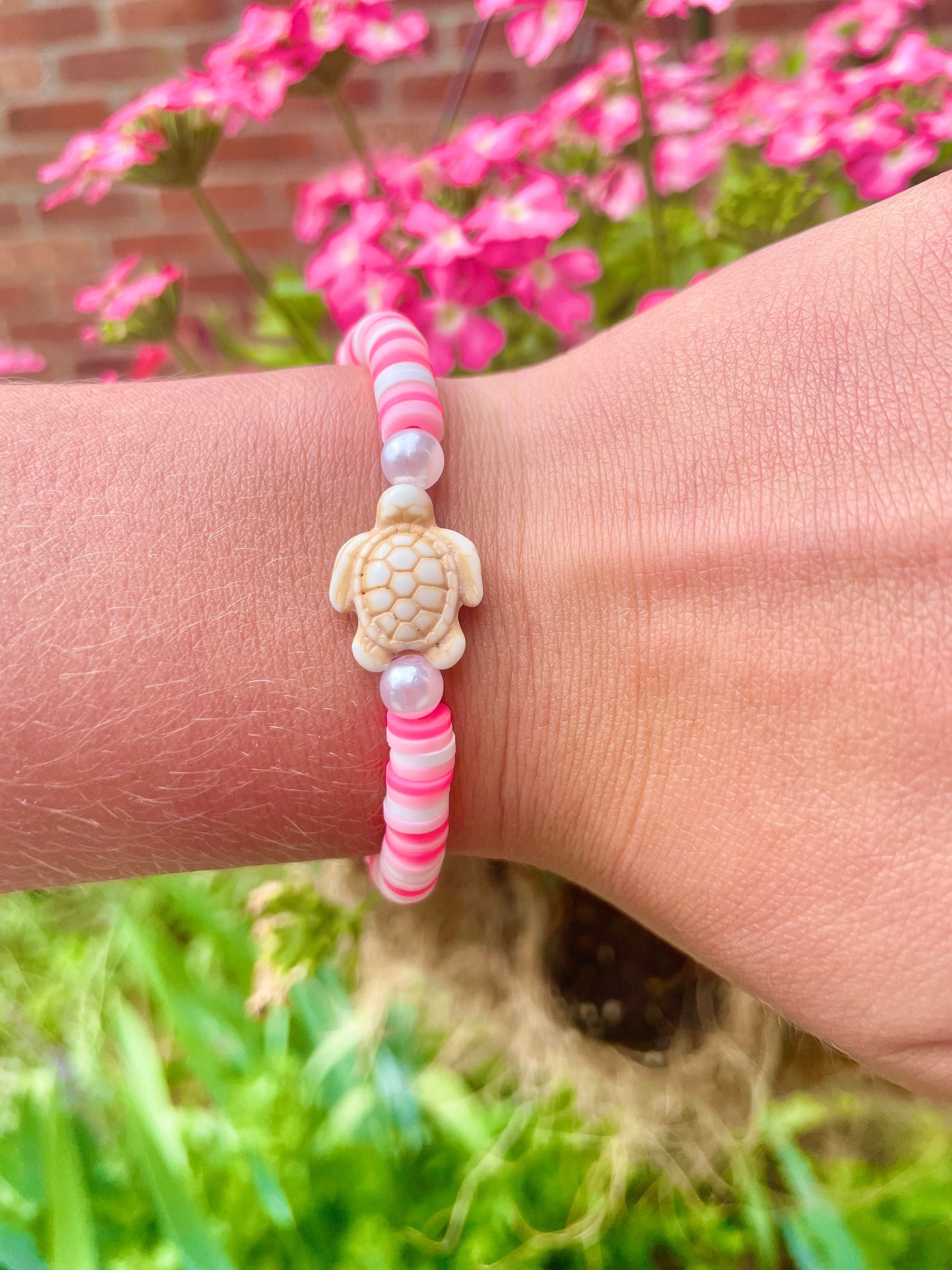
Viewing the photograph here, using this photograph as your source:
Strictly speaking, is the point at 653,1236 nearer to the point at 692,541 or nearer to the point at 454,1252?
the point at 454,1252

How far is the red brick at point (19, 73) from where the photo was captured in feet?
6.43

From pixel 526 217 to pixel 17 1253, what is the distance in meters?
0.93

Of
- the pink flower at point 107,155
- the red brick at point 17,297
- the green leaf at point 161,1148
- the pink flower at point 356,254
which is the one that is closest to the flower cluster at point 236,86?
the pink flower at point 107,155

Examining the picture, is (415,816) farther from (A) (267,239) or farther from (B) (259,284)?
(A) (267,239)

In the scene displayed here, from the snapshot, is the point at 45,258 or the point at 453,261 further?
the point at 45,258

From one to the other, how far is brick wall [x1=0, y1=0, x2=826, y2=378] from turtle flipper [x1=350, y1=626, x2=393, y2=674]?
4.74ft

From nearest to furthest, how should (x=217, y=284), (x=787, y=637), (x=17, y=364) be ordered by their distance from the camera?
(x=787, y=637) → (x=17, y=364) → (x=217, y=284)

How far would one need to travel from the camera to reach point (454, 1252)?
2.43 ft

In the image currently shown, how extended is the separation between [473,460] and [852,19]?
22.7 inches

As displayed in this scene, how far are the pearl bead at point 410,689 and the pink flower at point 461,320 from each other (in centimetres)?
27

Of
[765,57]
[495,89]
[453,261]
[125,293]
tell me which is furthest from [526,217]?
[495,89]

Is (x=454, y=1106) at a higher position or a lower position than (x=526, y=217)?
lower

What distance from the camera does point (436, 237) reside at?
2.23 ft

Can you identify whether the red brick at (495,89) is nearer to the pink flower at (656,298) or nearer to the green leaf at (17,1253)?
the pink flower at (656,298)
